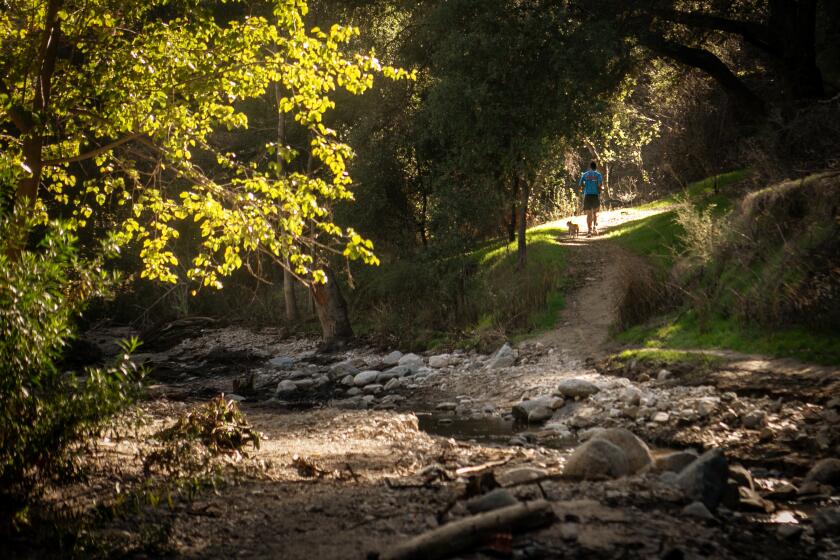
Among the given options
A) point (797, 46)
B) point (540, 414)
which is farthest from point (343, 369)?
point (797, 46)

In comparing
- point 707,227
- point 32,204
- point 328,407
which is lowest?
point 328,407

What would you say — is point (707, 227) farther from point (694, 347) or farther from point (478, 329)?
point (478, 329)

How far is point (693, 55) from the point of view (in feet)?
75.7

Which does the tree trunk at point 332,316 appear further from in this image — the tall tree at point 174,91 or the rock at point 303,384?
the tall tree at point 174,91

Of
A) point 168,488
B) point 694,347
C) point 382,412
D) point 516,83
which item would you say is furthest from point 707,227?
point 168,488

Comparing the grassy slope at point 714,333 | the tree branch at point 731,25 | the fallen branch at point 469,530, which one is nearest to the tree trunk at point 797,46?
the tree branch at point 731,25

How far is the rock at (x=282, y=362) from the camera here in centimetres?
2238

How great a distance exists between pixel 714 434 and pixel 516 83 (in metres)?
12.0

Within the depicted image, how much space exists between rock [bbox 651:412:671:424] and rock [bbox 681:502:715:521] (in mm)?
4860

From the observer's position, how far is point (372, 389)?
58.9 feet

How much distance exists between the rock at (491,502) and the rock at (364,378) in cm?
1162

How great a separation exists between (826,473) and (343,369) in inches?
524

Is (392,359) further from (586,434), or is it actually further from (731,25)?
(731,25)

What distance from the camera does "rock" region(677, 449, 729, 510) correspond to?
25.5 feet
